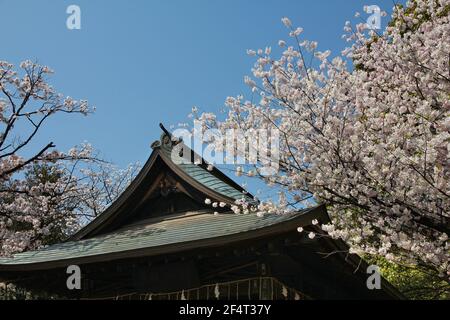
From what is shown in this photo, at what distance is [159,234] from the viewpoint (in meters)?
10.0

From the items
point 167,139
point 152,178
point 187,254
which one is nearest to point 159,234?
point 187,254

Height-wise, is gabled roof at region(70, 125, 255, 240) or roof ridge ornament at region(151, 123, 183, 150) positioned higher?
roof ridge ornament at region(151, 123, 183, 150)

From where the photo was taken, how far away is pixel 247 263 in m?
8.94

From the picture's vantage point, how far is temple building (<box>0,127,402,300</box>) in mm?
8227

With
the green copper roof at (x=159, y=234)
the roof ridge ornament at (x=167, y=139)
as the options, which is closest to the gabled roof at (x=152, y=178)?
the roof ridge ornament at (x=167, y=139)

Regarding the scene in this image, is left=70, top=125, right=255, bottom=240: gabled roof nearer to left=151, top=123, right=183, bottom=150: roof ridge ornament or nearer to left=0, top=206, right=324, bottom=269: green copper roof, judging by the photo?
left=151, top=123, right=183, bottom=150: roof ridge ornament

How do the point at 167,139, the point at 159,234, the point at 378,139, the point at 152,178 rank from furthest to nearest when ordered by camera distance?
the point at 167,139 < the point at 152,178 < the point at 159,234 < the point at 378,139

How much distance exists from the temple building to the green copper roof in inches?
1.3

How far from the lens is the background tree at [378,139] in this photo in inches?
279

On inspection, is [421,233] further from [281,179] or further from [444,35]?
[444,35]

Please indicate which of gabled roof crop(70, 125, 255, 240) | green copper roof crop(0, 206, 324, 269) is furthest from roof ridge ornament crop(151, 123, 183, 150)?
green copper roof crop(0, 206, 324, 269)

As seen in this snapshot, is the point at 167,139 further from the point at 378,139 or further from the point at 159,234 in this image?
the point at 378,139

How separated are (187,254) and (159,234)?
5.04 feet

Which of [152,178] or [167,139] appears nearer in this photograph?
[152,178]
